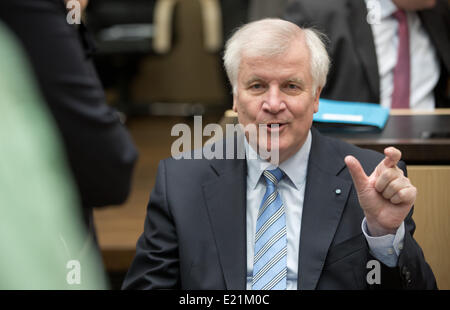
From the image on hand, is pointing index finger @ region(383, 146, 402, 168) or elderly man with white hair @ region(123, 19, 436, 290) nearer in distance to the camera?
pointing index finger @ region(383, 146, 402, 168)

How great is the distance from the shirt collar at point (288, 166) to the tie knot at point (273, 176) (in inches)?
0.4

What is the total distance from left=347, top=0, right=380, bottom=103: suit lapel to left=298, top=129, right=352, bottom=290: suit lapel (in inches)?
38.3

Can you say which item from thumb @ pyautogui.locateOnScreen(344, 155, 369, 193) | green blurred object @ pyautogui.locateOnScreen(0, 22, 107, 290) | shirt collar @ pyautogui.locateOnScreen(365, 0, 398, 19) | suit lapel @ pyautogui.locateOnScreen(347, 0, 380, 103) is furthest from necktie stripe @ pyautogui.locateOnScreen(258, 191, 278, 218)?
shirt collar @ pyautogui.locateOnScreen(365, 0, 398, 19)

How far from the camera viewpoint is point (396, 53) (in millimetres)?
2613

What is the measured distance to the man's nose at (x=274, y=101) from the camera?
1.54 m

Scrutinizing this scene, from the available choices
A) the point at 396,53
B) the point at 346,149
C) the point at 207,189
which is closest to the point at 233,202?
the point at 207,189

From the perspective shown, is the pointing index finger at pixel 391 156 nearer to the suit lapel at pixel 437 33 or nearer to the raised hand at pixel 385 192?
the raised hand at pixel 385 192

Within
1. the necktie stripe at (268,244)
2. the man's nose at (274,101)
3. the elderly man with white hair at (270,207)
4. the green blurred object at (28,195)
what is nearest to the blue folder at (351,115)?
the elderly man with white hair at (270,207)


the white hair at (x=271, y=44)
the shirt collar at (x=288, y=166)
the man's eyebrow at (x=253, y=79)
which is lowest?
the shirt collar at (x=288, y=166)

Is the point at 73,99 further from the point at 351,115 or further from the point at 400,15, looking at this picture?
the point at 400,15

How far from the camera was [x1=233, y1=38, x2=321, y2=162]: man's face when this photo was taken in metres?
1.54

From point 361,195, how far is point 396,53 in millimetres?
1408

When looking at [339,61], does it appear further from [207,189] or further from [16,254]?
[16,254]

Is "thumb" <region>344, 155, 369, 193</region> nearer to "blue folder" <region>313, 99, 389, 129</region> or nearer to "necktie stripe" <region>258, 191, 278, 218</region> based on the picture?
"necktie stripe" <region>258, 191, 278, 218</region>
